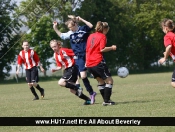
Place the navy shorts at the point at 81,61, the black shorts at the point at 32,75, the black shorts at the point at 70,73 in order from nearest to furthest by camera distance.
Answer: the black shorts at the point at 70,73 < the navy shorts at the point at 81,61 < the black shorts at the point at 32,75

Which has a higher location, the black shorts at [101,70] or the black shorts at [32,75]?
the black shorts at [101,70]

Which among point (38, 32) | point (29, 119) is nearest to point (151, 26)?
point (38, 32)

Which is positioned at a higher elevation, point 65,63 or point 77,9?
point 77,9

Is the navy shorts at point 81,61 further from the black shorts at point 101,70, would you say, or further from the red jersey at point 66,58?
the black shorts at point 101,70

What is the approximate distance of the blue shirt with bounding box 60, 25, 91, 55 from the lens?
13578 millimetres

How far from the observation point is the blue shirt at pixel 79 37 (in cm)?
1358

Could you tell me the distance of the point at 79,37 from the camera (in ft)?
44.8

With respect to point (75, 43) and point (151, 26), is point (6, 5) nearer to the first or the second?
point (151, 26)

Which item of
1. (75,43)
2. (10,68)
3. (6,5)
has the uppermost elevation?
(6,5)

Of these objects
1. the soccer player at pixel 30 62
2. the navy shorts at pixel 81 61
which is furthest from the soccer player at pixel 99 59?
the soccer player at pixel 30 62

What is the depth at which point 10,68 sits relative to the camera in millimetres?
55719

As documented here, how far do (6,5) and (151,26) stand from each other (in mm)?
23296

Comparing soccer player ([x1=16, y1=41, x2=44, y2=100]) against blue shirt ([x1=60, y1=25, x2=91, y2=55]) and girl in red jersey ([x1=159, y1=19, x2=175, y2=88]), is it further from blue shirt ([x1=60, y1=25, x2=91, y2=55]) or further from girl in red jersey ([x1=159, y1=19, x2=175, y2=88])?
girl in red jersey ([x1=159, y1=19, x2=175, y2=88])

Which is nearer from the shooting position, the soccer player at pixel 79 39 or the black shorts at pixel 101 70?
the black shorts at pixel 101 70
